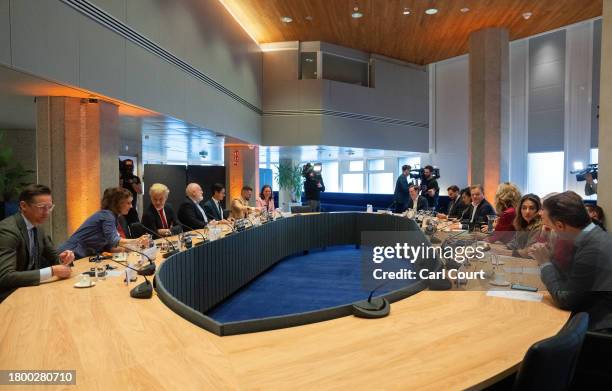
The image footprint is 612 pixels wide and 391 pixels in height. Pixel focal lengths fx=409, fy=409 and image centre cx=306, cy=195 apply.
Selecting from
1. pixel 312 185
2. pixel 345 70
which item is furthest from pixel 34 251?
pixel 345 70

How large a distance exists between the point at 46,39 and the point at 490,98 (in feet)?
25.5

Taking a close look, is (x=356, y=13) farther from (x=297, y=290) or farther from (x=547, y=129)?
(x=547, y=129)

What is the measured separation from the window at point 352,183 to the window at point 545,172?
684cm

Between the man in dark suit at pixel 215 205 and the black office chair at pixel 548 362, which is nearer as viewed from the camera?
the black office chair at pixel 548 362

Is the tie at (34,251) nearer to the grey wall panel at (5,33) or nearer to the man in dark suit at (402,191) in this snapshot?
the grey wall panel at (5,33)

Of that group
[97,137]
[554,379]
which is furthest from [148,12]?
[554,379]

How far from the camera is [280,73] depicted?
985 centimetres

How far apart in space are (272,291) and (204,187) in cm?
592

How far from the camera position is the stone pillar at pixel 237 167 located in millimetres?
9734

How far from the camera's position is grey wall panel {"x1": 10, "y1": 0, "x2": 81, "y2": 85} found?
10.1ft

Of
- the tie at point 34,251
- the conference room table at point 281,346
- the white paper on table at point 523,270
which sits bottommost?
the conference room table at point 281,346

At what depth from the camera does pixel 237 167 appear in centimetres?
981

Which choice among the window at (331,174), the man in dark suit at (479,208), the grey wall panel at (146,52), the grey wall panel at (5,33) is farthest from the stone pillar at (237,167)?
the window at (331,174)

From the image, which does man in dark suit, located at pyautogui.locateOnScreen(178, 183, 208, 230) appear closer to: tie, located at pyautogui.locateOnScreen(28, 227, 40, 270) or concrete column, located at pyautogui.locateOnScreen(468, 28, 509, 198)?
tie, located at pyautogui.locateOnScreen(28, 227, 40, 270)
